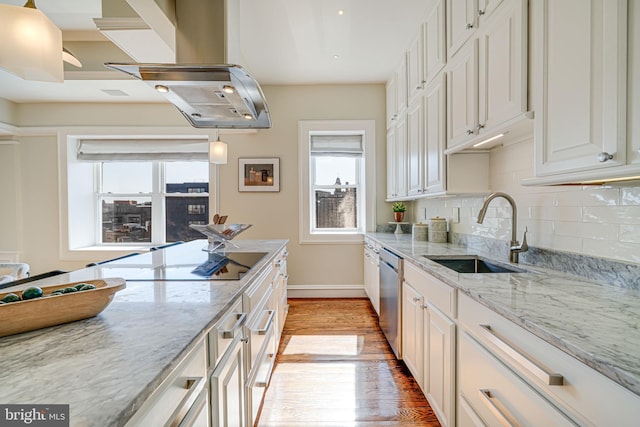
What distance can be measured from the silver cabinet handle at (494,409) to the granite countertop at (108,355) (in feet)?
3.24

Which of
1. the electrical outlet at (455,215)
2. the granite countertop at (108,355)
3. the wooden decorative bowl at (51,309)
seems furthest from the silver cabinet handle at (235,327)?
the electrical outlet at (455,215)

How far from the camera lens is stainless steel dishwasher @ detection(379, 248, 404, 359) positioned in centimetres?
221

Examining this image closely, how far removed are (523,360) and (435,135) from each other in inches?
71.9

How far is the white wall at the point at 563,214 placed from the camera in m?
1.17

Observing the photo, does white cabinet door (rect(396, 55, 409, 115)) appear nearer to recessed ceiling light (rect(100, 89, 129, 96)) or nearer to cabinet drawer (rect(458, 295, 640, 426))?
cabinet drawer (rect(458, 295, 640, 426))

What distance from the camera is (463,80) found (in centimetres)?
185

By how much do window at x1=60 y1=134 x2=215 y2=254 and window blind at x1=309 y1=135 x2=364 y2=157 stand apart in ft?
5.30

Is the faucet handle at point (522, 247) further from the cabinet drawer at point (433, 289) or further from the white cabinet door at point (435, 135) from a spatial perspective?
the white cabinet door at point (435, 135)

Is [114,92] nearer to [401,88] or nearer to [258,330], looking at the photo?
[401,88]

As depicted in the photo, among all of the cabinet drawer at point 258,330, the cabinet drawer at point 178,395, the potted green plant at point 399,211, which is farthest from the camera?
the potted green plant at point 399,211

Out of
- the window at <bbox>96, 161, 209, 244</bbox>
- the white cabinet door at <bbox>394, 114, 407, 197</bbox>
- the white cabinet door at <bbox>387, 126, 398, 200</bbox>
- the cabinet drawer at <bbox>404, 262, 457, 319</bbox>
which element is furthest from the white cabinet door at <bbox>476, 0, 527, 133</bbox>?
the window at <bbox>96, 161, 209, 244</bbox>

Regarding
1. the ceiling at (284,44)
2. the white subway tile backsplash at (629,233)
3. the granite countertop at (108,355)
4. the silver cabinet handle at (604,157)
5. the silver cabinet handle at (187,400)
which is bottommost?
the silver cabinet handle at (187,400)

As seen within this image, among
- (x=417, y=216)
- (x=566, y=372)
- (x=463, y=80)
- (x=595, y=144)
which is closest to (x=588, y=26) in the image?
(x=595, y=144)

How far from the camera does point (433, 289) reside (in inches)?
62.5
